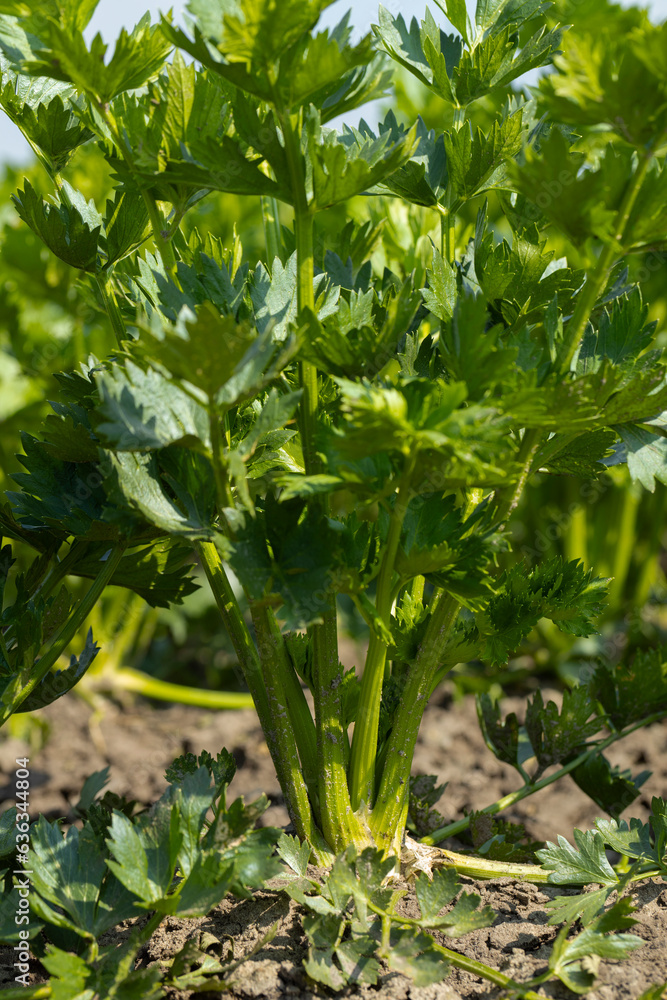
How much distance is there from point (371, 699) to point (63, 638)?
31cm

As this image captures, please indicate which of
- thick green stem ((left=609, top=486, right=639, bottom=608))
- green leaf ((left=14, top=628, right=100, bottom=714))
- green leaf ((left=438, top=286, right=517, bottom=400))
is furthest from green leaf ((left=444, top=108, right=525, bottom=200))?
thick green stem ((left=609, top=486, right=639, bottom=608))

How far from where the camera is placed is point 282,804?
140 centimetres

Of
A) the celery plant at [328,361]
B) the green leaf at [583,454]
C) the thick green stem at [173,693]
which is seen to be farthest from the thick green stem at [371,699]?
the thick green stem at [173,693]

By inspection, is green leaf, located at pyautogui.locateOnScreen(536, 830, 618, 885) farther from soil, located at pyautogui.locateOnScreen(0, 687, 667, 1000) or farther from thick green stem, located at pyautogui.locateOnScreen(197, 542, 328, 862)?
thick green stem, located at pyautogui.locateOnScreen(197, 542, 328, 862)

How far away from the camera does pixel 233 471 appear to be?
2.03 feet

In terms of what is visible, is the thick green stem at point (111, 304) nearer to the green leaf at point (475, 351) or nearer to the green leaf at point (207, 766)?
the green leaf at point (475, 351)

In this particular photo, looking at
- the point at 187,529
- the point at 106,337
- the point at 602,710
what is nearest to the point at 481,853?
the point at 602,710

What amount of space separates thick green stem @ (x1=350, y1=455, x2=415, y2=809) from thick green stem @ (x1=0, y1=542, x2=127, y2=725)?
28 cm

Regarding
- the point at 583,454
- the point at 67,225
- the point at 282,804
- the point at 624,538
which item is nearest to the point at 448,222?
the point at 583,454

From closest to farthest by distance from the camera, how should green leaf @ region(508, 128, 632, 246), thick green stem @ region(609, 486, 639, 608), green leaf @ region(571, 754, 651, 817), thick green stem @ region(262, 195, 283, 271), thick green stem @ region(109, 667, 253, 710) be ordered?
green leaf @ region(508, 128, 632, 246), thick green stem @ region(262, 195, 283, 271), green leaf @ region(571, 754, 651, 817), thick green stem @ region(109, 667, 253, 710), thick green stem @ region(609, 486, 639, 608)

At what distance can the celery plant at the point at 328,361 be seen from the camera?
0.60 m

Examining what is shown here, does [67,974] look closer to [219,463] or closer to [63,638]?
[63,638]

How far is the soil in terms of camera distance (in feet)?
2.39

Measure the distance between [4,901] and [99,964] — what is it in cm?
10
